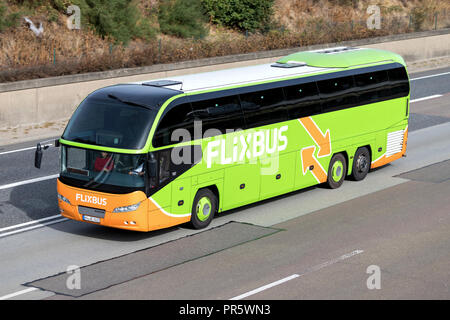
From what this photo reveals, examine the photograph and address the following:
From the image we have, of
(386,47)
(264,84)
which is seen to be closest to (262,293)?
(264,84)

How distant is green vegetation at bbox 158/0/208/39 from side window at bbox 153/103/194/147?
67.5 ft

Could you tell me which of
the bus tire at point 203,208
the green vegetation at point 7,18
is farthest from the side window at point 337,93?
the green vegetation at point 7,18

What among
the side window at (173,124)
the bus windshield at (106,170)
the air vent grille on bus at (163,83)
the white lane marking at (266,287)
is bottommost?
the white lane marking at (266,287)

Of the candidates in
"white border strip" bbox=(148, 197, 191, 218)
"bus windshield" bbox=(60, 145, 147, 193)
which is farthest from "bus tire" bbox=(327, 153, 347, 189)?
"bus windshield" bbox=(60, 145, 147, 193)

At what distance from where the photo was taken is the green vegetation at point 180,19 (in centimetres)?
3519

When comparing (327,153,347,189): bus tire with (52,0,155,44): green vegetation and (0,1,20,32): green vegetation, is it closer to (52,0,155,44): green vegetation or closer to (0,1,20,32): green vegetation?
(52,0,155,44): green vegetation

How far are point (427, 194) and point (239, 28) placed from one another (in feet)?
72.6

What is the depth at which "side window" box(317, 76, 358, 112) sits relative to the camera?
17.9 m

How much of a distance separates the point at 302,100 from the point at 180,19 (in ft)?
63.3

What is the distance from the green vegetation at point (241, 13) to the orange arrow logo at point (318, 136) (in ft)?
68.1

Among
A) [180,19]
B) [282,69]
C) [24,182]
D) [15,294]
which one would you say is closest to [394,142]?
[282,69]

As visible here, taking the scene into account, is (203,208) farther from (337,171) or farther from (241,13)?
(241,13)

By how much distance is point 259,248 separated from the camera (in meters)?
14.2

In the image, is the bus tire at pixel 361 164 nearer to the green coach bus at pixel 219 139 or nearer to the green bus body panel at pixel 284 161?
the green coach bus at pixel 219 139
